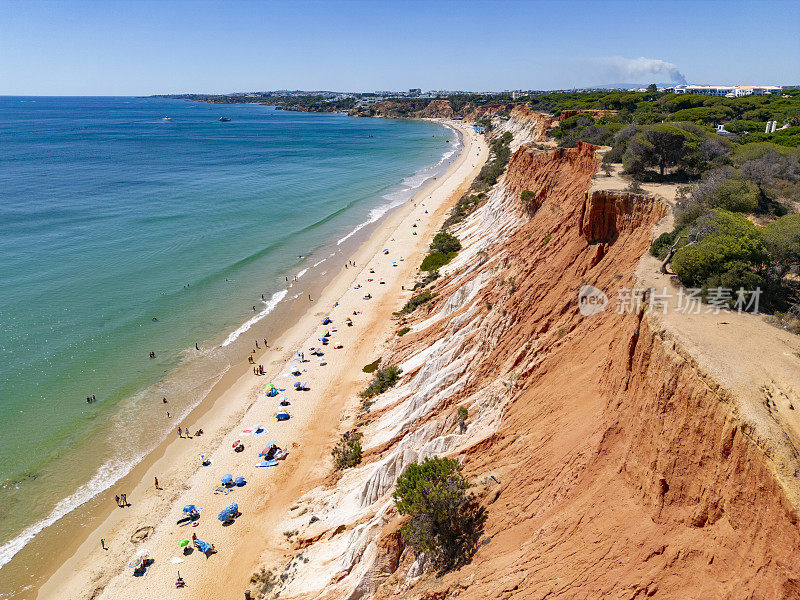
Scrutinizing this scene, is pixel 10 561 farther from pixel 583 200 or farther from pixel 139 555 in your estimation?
pixel 583 200

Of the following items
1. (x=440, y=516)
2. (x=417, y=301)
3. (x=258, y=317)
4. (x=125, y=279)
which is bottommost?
(x=258, y=317)

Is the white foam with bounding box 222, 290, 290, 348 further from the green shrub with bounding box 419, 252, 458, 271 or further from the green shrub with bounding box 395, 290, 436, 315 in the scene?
the green shrub with bounding box 419, 252, 458, 271

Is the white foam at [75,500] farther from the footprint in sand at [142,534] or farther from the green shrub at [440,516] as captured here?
the green shrub at [440,516]

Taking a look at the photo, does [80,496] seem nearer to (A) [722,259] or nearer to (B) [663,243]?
(B) [663,243]

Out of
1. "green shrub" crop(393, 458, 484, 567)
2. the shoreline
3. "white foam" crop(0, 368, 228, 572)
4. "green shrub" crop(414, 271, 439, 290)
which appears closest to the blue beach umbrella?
the shoreline

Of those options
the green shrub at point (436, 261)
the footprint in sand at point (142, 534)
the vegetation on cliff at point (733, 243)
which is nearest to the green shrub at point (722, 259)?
the vegetation on cliff at point (733, 243)

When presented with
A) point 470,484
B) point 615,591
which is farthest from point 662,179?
point 615,591

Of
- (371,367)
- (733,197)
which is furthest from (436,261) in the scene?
(733,197)
